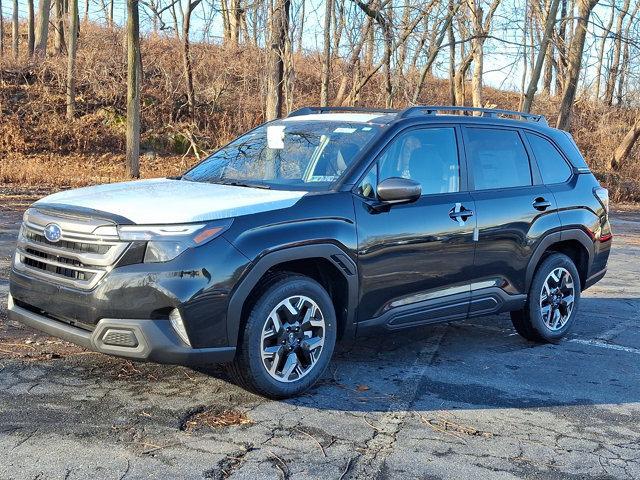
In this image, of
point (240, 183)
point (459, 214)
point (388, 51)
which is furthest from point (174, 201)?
point (388, 51)

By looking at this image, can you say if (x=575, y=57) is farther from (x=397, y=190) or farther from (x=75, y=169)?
(x=397, y=190)

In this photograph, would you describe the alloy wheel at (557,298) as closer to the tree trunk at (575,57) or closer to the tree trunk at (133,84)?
the tree trunk at (133,84)

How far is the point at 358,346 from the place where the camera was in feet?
20.1

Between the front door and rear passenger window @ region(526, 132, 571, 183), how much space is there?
1071mm

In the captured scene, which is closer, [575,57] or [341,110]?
[341,110]

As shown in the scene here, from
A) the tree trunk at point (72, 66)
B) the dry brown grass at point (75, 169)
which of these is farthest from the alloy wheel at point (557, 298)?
the tree trunk at point (72, 66)

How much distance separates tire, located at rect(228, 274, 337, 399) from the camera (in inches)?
179

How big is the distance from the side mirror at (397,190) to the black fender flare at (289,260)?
50 cm

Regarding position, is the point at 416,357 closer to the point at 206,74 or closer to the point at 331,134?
the point at 331,134

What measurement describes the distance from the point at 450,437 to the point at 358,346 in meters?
1.87

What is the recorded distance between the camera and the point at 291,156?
18.2ft

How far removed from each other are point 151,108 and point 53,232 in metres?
23.8

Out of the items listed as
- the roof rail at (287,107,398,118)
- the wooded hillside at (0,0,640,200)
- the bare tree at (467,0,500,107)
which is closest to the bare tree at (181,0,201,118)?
the wooded hillside at (0,0,640,200)

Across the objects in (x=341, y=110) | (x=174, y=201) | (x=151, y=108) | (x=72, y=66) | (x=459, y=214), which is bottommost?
(x=459, y=214)
